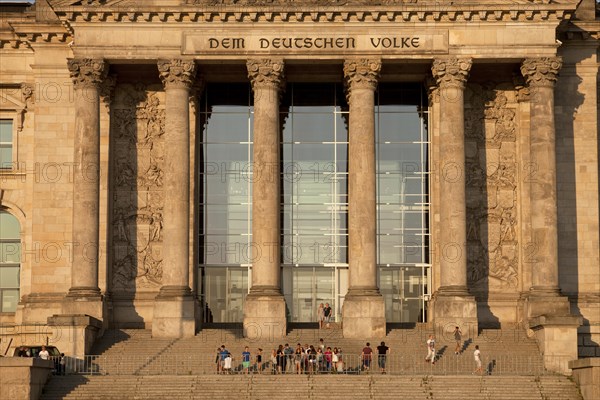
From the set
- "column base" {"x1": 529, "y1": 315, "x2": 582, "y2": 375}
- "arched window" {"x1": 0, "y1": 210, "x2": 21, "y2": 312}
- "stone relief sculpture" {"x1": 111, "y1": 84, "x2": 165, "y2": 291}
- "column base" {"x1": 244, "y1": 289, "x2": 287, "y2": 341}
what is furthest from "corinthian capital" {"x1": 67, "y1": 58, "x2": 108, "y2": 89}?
"column base" {"x1": 529, "y1": 315, "x2": 582, "y2": 375}

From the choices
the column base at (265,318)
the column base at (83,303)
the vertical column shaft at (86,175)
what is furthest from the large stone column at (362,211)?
the vertical column shaft at (86,175)

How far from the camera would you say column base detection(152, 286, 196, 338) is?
209ft

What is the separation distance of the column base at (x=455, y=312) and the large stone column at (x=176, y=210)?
1130cm

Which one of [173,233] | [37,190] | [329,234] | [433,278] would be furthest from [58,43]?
[433,278]

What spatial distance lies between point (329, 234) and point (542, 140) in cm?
1184

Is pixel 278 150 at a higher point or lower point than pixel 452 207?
higher

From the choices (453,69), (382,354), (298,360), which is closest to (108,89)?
(453,69)

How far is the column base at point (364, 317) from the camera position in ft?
208

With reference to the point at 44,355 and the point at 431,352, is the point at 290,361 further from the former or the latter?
the point at 44,355

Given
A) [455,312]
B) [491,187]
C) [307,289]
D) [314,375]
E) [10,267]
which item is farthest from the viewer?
[10,267]

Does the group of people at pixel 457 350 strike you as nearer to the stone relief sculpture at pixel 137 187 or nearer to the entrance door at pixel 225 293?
the entrance door at pixel 225 293

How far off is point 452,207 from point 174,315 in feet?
45.5

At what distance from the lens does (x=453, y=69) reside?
6562 centimetres

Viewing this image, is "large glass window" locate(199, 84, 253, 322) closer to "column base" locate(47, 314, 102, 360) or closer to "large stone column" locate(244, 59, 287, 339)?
"large stone column" locate(244, 59, 287, 339)
